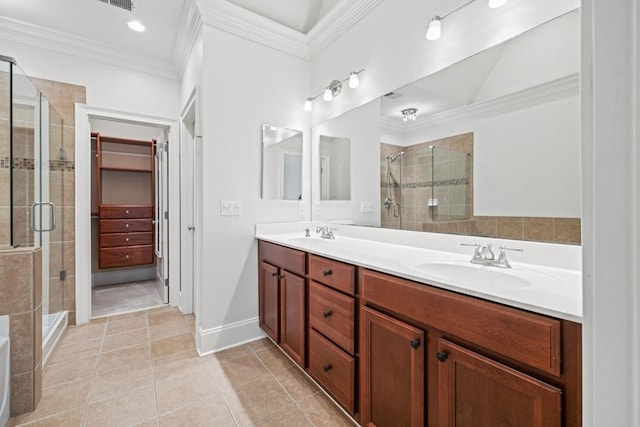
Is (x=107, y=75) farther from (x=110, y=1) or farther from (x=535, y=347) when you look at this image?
(x=535, y=347)

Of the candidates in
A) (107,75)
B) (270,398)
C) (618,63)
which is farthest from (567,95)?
(107,75)

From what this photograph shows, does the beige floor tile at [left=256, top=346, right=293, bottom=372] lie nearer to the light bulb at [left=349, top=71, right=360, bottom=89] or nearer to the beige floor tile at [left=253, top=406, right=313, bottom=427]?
the beige floor tile at [left=253, top=406, right=313, bottom=427]

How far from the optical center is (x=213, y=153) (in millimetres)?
2260

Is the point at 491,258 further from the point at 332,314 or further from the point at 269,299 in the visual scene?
the point at 269,299

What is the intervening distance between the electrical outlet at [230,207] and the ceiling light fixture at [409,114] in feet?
4.72

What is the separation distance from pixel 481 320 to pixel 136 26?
3.34m

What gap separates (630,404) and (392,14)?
2274mm

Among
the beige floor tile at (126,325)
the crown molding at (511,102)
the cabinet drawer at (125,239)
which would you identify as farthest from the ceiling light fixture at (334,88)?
the cabinet drawer at (125,239)

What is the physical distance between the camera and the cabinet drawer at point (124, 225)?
12.6 feet

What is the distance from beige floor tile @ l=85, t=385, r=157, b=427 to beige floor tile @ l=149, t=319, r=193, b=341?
773 millimetres

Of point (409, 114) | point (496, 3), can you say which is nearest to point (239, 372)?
point (409, 114)

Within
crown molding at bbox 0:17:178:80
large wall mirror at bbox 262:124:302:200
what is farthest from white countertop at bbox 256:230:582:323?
crown molding at bbox 0:17:178:80

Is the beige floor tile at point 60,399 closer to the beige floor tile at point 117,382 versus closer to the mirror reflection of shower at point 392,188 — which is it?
the beige floor tile at point 117,382

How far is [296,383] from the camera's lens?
1859 mm
